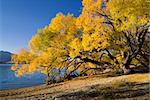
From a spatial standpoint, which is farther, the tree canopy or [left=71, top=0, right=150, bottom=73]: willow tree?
the tree canopy

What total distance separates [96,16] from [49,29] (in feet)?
35.4

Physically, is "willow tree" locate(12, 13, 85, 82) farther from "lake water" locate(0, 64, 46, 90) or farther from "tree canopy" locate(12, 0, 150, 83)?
"lake water" locate(0, 64, 46, 90)

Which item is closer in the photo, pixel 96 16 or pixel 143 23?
pixel 143 23

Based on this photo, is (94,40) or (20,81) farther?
(20,81)

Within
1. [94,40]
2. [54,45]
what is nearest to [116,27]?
[94,40]

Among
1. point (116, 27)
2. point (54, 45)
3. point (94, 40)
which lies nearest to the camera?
point (116, 27)

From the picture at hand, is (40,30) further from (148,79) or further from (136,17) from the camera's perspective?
(148,79)

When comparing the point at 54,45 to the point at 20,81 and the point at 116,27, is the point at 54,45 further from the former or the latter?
the point at 20,81

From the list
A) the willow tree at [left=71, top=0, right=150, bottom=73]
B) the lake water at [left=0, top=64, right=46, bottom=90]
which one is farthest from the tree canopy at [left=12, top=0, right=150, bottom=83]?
the lake water at [left=0, top=64, right=46, bottom=90]

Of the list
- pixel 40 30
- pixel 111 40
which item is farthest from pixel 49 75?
pixel 111 40

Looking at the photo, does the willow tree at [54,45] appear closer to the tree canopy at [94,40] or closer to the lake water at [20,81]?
the tree canopy at [94,40]

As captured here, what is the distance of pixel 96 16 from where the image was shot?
38.5 meters

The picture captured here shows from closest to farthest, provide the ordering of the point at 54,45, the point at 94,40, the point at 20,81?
the point at 94,40 → the point at 54,45 → the point at 20,81

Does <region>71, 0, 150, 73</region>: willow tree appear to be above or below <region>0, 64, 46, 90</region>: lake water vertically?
above
